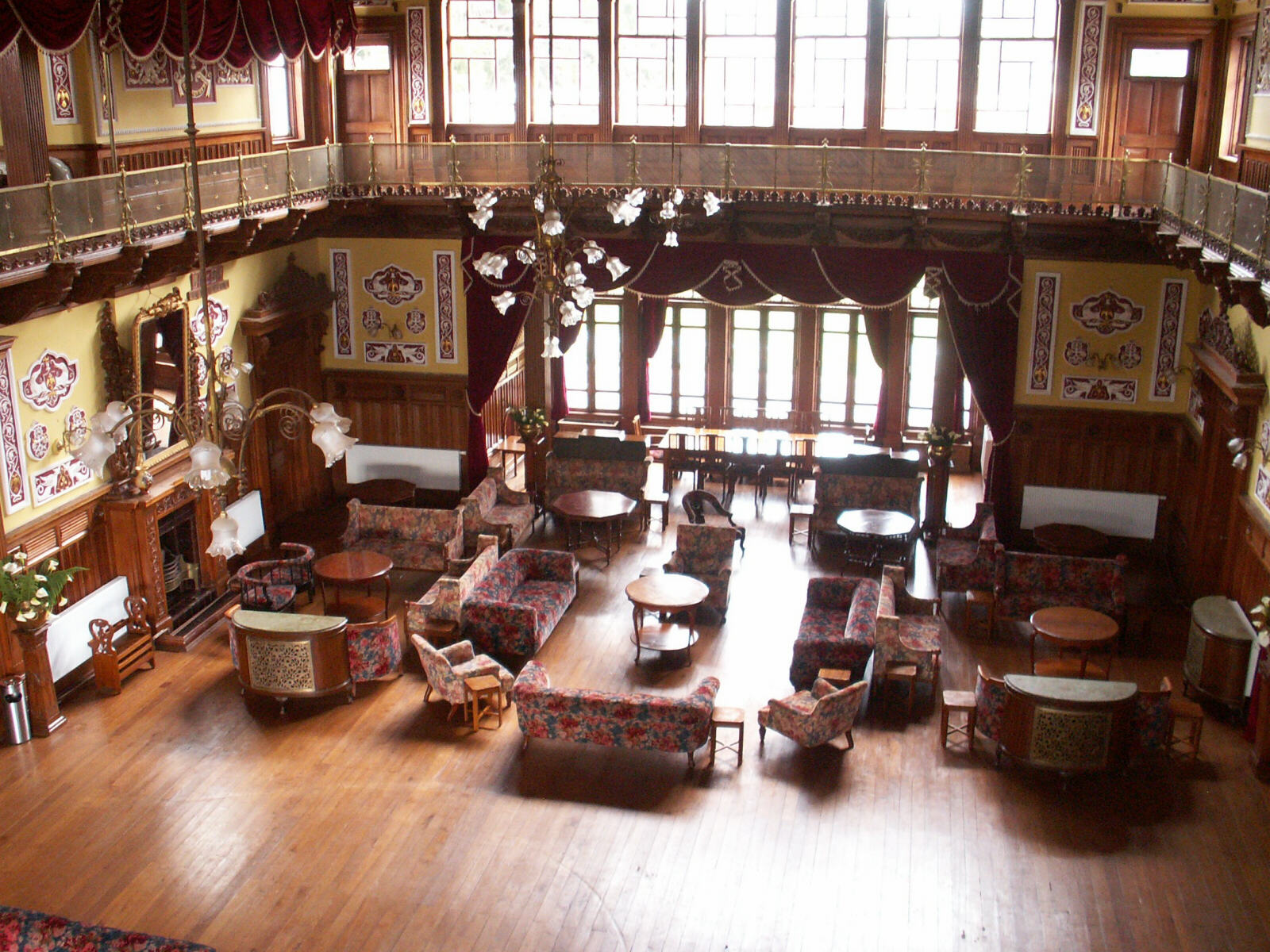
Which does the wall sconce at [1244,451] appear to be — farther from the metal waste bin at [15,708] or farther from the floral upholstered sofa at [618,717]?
the metal waste bin at [15,708]

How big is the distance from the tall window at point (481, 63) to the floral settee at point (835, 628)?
739cm

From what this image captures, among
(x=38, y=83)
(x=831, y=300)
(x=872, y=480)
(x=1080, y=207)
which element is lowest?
(x=872, y=480)

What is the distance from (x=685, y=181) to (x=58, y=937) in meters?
9.85

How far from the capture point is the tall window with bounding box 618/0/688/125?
15.4 m

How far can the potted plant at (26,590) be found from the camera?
10148mm

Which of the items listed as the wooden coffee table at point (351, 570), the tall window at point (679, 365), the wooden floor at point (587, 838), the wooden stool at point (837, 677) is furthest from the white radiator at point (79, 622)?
the tall window at point (679, 365)

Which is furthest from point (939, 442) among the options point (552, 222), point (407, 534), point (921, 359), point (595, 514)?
point (552, 222)

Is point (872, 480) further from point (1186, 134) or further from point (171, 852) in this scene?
point (171, 852)

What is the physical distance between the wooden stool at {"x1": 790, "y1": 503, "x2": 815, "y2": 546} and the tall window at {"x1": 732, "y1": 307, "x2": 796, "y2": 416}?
9.02ft

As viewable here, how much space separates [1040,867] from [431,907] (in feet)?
14.0

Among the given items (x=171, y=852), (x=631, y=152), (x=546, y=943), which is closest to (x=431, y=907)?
(x=546, y=943)

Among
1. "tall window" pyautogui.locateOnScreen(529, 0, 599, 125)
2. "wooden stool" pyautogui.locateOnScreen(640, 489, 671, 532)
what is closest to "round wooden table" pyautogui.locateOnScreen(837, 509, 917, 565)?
"wooden stool" pyautogui.locateOnScreen(640, 489, 671, 532)

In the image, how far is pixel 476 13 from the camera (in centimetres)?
1549

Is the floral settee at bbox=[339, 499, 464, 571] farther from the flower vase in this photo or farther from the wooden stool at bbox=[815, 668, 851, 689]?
the wooden stool at bbox=[815, 668, 851, 689]
